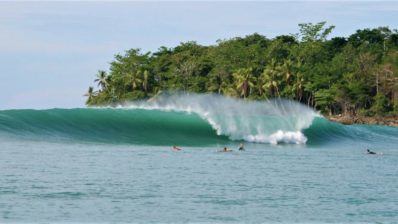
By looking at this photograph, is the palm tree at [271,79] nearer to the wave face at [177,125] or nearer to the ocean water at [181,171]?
the wave face at [177,125]

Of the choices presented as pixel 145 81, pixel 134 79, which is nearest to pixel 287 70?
pixel 145 81

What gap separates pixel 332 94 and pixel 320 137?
32.8 m

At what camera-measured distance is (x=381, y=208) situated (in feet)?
47.8

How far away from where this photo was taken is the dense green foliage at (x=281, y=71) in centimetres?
7031

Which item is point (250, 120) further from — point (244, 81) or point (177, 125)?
point (244, 81)

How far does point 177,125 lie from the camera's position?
3678 centimetres

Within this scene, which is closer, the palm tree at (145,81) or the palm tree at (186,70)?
the palm tree at (186,70)

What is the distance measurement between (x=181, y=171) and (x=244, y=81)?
169ft

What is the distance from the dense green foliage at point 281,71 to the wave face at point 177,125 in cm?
2666

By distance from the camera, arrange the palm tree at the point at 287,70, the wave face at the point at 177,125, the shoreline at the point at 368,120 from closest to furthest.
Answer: the wave face at the point at 177,125 → the shoreline at the point at 368,120 → the palm tree at the point at 287,70

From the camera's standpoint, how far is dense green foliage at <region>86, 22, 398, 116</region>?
70.3 meters

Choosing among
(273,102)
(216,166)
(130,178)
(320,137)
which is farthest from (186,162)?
(273,102)

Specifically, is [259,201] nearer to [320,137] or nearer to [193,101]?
[320,137]

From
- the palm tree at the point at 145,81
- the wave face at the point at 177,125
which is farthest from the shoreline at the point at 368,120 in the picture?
the wave face at the point at 177,125
